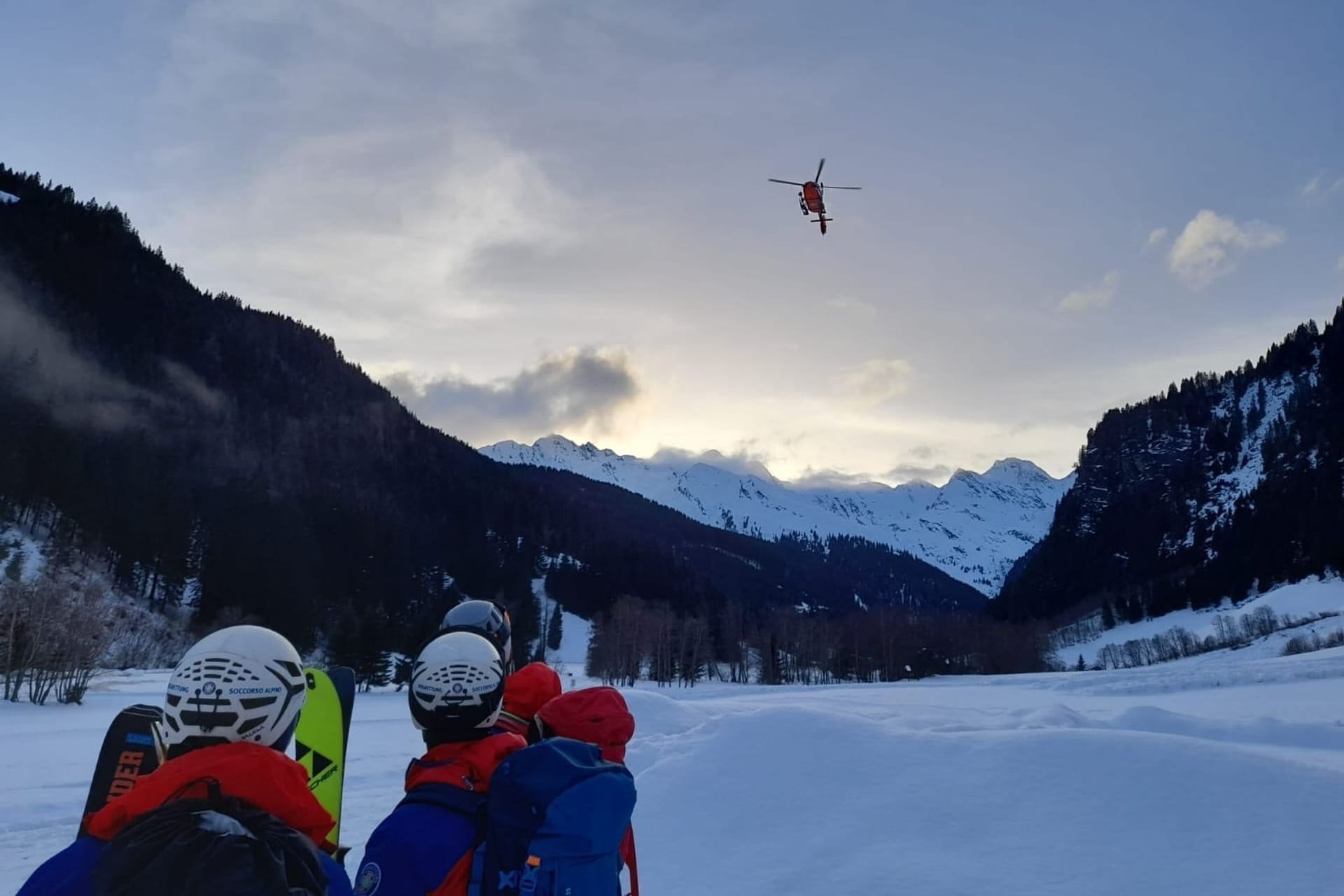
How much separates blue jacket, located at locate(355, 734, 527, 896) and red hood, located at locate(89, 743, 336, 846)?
0.65m

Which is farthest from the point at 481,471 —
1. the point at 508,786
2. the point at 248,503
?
the point at 508,786

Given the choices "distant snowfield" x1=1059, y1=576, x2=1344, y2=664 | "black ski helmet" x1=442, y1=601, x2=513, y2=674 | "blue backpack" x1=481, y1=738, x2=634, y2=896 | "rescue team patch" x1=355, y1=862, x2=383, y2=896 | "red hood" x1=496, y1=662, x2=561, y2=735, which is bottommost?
"rescue team patch" x1=355, y1=862, x2=383, y2=896

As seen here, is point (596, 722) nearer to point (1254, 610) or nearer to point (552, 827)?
point (552, 827)

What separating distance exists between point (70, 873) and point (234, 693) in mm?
624

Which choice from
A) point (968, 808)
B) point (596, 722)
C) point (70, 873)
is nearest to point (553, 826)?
point (596, 722)

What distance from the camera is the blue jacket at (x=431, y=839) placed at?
270 cm

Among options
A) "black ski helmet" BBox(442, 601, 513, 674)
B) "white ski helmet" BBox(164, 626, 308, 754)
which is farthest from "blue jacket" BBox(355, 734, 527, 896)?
"black ski helmet" BBox(442, 601, 513, 674)

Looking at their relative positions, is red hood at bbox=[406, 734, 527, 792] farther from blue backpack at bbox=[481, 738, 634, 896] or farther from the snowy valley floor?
the snowy valley floor

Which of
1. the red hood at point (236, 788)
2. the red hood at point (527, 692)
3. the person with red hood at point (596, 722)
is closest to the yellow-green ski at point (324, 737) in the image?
the red hood at point (527, 692)

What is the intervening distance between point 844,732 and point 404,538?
10741 cm

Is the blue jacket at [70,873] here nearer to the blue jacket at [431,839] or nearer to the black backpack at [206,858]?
the black backpack at [206,858]

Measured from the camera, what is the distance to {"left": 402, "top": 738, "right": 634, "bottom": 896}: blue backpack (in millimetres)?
2625

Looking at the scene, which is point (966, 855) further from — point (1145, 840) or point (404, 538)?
point (404, 538)

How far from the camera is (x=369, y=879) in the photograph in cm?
270
